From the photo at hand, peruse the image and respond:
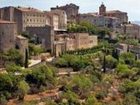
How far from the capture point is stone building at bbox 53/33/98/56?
41.8 m

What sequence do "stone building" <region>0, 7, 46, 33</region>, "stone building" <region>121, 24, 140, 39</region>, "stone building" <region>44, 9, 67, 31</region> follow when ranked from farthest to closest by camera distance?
"stone building" <region>121, 24, 140, 39</region>
"stone building" <region>44, 9, 67, 31</region>
"stone building" <region>0, 7, 46, 33</region>

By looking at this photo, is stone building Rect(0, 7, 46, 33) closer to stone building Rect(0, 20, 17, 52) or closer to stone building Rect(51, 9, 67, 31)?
stone building Rect(0, 20, 17, 52)

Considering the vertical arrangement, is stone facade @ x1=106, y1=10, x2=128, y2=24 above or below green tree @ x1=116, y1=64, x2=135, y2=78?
above

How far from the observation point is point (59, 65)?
125 ft

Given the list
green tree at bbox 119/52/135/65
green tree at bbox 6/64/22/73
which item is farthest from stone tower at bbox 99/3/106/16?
green tree at bbox 6/64/22/73

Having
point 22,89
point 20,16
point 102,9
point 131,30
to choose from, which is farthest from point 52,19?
point 102,9

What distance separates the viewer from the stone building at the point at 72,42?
41812 mm

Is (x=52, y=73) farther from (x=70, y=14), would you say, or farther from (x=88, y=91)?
(x=70, y=14)

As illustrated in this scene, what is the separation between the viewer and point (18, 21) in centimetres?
4316

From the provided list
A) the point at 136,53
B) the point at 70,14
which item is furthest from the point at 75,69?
the point at 70,14

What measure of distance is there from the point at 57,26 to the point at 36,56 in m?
11.3

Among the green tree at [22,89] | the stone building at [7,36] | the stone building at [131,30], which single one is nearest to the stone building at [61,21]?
the stone building at [7,36]

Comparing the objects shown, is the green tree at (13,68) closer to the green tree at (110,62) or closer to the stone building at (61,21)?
the green tree at (110,62)

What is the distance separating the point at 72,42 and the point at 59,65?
21.1ft
